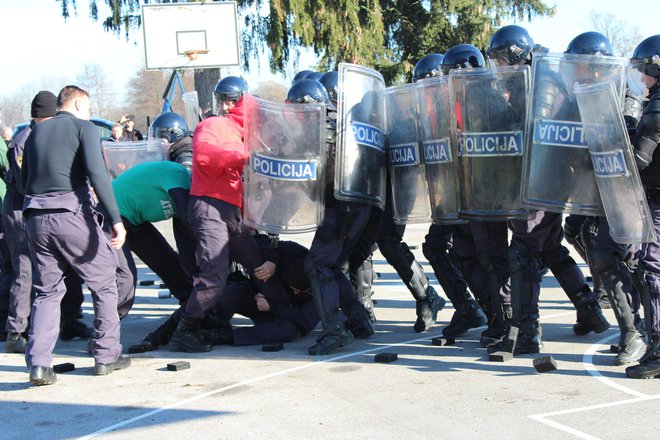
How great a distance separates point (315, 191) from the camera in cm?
607

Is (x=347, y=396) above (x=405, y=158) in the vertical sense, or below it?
below

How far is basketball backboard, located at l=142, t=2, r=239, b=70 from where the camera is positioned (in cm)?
1727

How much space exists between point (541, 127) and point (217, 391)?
7.90ft

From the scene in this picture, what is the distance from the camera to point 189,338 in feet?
21.0

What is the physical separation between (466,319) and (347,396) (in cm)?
186

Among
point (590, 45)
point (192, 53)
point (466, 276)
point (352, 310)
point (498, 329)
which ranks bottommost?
point (498, 329)

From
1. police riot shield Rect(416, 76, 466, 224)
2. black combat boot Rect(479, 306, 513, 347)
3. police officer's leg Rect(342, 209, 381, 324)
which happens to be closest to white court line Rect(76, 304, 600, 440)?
black combat boot Rect(479, 306, 513, 347)

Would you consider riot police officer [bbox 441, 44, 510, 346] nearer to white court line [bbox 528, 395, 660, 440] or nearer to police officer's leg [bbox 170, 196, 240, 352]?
white court line [bbox 528, 395, 660, 440]

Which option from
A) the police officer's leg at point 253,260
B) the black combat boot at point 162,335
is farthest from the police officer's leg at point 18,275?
the police officer's leg at point 253,260

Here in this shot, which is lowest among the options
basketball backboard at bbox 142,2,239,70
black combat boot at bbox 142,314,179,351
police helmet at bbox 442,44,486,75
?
black combat boot at bbox 142,314,179,351

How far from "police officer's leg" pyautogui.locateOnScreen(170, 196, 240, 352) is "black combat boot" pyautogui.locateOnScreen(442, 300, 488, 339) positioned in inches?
64.1

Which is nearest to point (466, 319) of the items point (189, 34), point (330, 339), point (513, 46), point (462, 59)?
point (330, 339)

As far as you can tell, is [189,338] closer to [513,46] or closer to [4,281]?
[4,281]

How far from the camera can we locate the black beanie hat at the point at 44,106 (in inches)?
228
